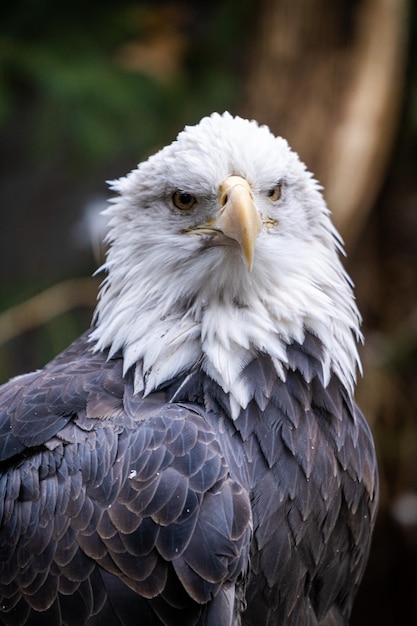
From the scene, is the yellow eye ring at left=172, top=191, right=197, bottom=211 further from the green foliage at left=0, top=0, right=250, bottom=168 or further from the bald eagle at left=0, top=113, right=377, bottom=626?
the green foliage at left=0, top=0, right=250, bottom=168

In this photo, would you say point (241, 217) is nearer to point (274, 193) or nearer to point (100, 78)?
point (274, 193)

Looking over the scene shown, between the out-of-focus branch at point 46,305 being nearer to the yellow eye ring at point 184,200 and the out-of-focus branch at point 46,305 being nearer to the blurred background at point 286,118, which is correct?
the blurred background at point 286,118

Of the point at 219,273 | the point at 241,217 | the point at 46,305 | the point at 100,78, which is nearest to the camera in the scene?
the point at 241,217

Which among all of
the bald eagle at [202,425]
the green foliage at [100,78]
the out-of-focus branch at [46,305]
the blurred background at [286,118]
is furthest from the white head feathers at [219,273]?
the green foliage at [100,78]

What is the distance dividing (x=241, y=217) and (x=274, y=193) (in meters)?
0.36

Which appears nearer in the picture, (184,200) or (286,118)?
(184,200)

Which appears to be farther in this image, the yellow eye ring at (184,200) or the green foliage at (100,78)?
the green foliage at (100,78)

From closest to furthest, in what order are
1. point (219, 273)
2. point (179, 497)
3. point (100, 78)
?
1. point (179, 497)
2. point (219, 273)
3. point (100, 78)

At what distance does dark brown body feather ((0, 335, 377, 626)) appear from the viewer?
2.59 metres

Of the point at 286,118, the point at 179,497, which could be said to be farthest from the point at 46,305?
the point at 179,497

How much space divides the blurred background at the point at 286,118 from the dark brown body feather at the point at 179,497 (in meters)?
2.59

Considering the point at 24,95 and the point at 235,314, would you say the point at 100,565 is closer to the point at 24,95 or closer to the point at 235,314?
the point at 235,314

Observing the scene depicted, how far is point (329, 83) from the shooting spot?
6.06m

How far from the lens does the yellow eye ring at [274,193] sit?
3006mm
